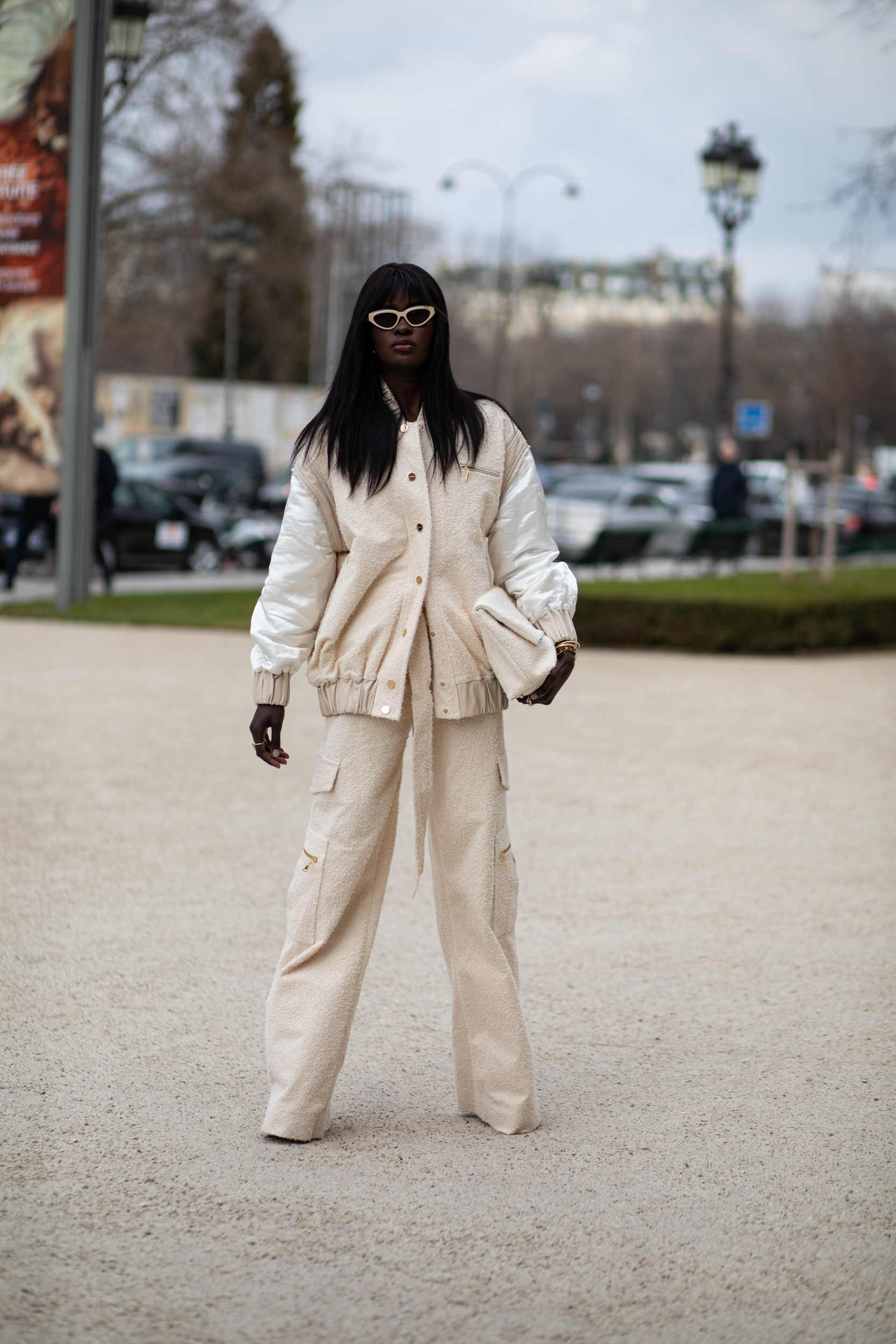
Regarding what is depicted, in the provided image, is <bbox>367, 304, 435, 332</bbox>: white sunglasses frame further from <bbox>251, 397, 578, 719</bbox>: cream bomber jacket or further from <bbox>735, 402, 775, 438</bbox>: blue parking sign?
<bbox>735, 402, 775, 438</bbox>: blue parking sign

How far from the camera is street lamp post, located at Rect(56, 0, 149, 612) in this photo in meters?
15.5

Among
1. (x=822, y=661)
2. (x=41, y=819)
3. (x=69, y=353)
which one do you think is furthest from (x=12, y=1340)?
(x=69, y=353)

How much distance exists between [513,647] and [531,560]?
254mm

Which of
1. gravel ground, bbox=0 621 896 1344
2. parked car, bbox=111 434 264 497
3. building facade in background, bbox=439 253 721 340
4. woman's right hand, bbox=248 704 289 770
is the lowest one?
gravel ground, bbox=0 621 896 1344

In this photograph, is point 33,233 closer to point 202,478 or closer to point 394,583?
point 202,478

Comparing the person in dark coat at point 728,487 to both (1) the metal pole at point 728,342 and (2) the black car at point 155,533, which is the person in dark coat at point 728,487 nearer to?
(1) the metal pole at point 728,342

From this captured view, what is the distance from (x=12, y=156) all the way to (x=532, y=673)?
45.7 ft

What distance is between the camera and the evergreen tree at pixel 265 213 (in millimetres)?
30422

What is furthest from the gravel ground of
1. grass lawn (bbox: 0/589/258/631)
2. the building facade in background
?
the building facade in background

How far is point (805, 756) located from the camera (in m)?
9.58

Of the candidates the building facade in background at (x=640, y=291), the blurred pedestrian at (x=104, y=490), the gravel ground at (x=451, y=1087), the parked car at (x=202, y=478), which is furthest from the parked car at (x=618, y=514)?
the building facade in background at (x=640, y=291)

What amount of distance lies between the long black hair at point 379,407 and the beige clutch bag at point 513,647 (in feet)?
1.06

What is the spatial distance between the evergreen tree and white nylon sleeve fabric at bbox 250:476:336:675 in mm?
24610

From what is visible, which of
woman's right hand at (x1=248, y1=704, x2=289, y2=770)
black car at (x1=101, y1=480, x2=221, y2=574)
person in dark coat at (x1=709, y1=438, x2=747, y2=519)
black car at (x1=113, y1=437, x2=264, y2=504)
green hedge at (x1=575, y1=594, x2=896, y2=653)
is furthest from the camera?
black car at (x1=113, y1=437, x2=264, y2=504)
